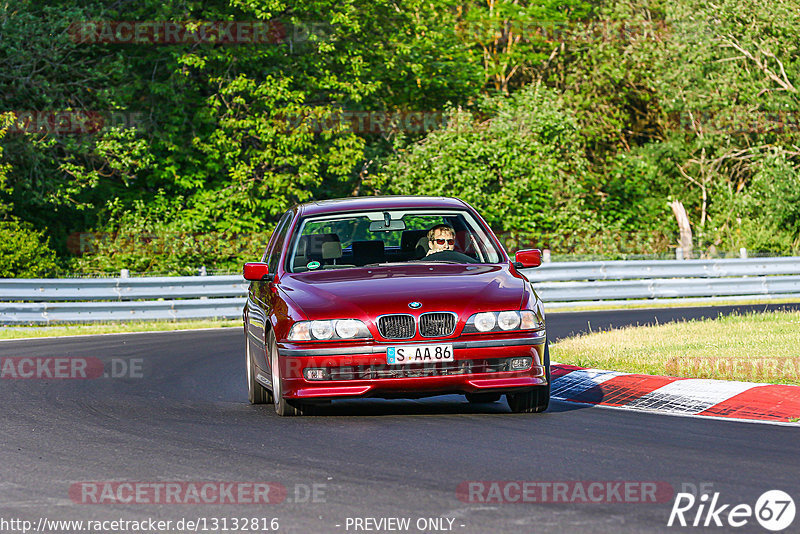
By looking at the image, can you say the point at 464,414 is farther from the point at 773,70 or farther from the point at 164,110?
the point at 773,70

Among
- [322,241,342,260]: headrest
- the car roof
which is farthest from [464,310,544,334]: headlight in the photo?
the car roof

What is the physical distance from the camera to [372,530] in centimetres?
577

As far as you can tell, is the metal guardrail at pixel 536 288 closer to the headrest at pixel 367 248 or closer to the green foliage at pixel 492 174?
the green foliage at pixel 492 174

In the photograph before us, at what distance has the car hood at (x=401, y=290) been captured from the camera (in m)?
9.36

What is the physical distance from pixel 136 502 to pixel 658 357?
755 cm

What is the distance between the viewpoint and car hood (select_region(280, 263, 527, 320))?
9.36 meters

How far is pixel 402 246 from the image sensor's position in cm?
1116

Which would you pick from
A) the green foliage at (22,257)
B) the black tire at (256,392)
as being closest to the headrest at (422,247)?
the black tire at (256,392)

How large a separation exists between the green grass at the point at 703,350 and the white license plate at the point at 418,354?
118 inches

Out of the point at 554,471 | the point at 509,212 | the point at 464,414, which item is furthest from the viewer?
the point at 509,212

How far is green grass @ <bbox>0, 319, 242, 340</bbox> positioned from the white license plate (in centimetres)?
1416

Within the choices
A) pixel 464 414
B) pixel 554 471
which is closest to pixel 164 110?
pixel 464 414

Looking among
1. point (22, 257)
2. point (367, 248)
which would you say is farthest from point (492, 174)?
point (367, 248)

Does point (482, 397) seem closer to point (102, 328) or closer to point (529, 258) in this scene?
point (529, 258)
